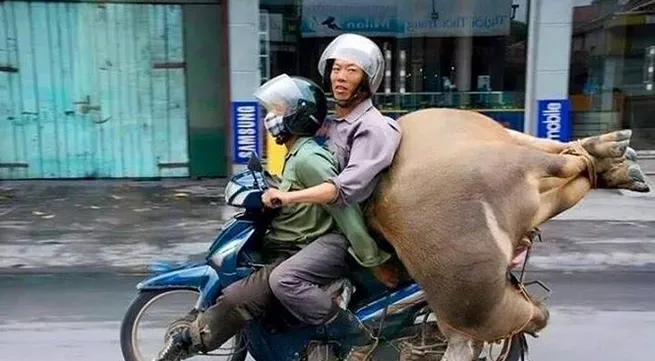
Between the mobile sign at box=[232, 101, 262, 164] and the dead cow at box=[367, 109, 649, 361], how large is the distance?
6.01m

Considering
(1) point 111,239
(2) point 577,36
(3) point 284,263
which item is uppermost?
(2) point 577,36

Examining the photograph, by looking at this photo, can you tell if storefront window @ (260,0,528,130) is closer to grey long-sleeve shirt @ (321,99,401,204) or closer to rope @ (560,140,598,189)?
grey long-sleeve shirt @ (321,99,401,204)

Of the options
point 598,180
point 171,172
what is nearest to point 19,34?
point 171,172

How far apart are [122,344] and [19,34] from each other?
22.5 ft

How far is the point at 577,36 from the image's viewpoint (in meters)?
9.23

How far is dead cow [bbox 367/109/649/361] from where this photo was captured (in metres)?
2.69

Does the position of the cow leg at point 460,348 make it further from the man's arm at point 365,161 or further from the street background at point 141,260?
the street background at point 141,260

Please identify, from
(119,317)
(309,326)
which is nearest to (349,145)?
(309,326)

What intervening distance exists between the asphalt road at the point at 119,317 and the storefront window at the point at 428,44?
14.1 ft

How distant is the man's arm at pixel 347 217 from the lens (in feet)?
9.68

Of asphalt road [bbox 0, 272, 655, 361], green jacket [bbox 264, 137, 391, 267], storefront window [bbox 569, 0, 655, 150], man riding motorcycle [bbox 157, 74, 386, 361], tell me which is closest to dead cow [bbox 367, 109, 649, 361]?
green jacket [bbox 264, 137, 391, 267]

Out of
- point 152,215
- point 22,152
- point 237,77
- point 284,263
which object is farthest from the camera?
point 22,152

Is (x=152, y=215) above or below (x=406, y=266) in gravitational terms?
below

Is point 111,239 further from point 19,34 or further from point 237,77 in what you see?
point 19,34
